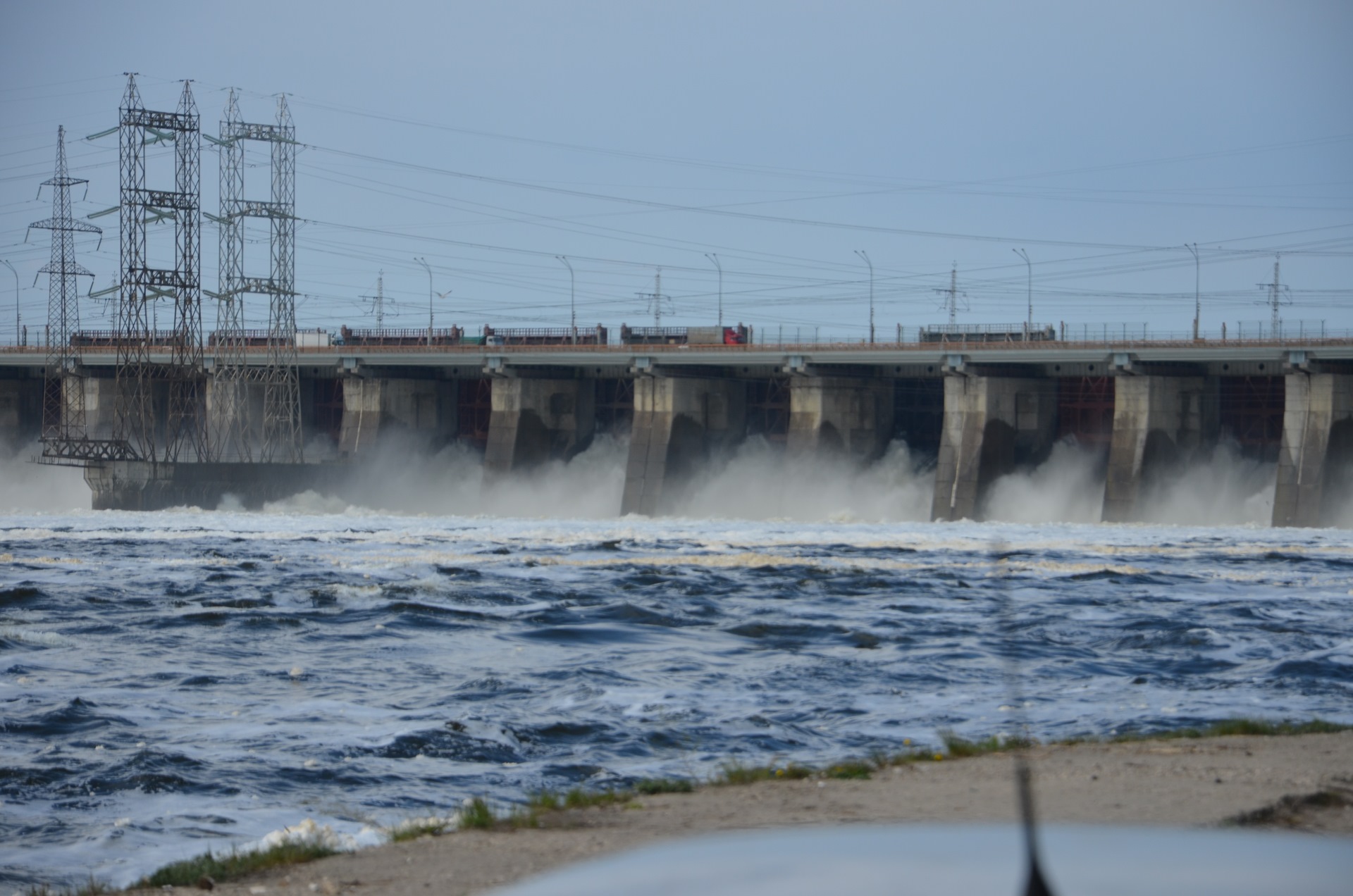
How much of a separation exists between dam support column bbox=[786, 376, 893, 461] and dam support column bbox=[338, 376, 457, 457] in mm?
20921

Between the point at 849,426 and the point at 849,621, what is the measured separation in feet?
135

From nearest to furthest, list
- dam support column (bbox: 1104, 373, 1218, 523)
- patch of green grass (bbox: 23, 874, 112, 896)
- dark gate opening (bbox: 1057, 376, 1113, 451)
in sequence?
patch of green grass (bbox: 23, 874, 112, 896) → dam support column (bbox: 1104, 373, 1218, 523) → dark gate opening (bbox: 1057, 376, 1113, 451)

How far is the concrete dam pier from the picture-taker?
177ft

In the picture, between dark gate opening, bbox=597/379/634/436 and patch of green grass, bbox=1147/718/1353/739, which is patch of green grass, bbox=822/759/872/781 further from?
dark gate opening, bbox=597/379/634/436

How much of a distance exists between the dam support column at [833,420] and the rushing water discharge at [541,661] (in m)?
19.5

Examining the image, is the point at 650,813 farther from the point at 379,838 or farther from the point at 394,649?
the point at 394,649

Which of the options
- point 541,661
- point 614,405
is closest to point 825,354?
point 614,405

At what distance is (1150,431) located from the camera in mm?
54875

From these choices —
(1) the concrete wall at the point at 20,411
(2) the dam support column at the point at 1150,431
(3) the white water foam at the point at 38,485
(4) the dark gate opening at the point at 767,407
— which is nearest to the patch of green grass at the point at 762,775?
(2) the dam support column at the point at 1150,431

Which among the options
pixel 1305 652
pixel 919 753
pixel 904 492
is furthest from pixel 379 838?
pixel 904 492

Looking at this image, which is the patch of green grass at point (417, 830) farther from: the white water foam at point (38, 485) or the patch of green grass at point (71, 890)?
the white water foam at point (38, 485)

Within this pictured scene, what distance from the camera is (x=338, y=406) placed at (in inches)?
3300

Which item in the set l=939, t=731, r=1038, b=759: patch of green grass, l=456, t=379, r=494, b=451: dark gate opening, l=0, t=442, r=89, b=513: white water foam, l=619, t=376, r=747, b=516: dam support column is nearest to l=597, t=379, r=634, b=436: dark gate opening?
l=619, t=376, r=747, b=516: dam support column

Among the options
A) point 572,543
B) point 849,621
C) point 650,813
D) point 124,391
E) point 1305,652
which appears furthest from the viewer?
point 124,391
